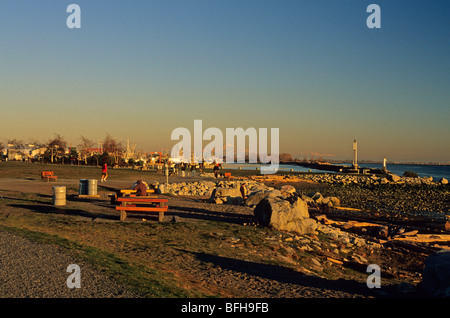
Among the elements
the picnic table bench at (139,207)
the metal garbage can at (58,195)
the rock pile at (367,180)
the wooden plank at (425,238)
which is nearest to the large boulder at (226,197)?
the picnic table bench at (139,207)

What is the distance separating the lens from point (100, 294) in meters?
5.96

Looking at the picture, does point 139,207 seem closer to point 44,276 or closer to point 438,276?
point 44,276

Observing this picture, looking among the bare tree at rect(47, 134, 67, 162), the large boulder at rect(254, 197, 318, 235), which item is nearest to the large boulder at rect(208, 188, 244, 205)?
the large boulder at rect(254, 197, 318, 235)

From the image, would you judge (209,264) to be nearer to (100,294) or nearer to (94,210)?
(100,294)

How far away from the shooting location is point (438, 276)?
23.2ft

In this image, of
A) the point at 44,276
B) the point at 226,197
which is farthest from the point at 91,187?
the point at 44,276

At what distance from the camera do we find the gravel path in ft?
19.5

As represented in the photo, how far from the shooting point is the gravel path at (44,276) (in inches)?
233

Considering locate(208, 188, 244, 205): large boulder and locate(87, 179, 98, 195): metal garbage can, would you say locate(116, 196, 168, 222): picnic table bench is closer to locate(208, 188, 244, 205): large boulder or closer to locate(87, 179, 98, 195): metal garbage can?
locate(87, 179, 98, 195): metal garbage can

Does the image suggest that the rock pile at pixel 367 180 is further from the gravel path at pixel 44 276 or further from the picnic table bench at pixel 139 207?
the gravel path at pixel 44 276

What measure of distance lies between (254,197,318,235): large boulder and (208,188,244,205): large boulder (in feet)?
22.2

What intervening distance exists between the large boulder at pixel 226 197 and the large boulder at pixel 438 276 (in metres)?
13.7

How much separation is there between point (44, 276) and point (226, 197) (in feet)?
51.3
